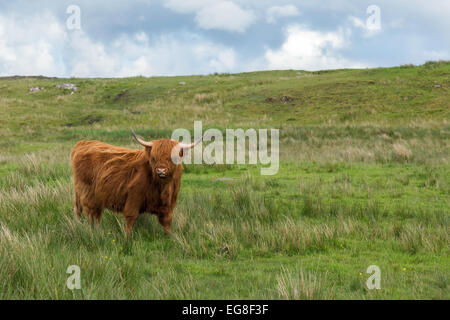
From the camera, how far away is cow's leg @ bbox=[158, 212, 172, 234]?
5.71 m

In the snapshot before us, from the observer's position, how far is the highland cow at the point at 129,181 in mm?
5176

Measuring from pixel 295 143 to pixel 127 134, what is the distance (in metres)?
8.34

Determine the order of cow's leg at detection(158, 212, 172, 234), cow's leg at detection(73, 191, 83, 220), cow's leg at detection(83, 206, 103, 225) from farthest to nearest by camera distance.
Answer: cow's leg at detection(73, 191, 83, 220) < cow's leg at detection(83, 206, 103, 225) < cow's leg at detection(158, 212, 172, 234)

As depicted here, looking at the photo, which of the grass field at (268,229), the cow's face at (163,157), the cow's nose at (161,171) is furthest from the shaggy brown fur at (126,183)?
the grass field at (268,229)

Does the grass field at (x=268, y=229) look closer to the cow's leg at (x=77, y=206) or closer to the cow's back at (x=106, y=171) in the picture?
the cow's leg at (x=77, y=206)

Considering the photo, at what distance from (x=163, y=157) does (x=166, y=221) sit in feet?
3.96

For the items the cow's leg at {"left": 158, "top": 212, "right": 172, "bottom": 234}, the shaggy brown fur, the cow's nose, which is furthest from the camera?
the cow's leg at {"left": 158, "top": 212, "right": 172, "bottom": 234}

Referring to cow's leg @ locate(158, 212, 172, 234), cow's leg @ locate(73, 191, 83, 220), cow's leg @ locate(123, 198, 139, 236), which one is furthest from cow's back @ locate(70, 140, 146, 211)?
cow's leg @ locate(158, 212, 172, 234)

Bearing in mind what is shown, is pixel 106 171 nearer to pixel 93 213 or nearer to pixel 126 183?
pixel 126 183

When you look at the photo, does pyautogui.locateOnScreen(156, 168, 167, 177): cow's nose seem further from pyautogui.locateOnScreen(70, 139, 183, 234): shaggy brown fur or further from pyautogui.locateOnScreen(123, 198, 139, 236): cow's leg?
pyautogui.locateOnScreen(123, 198, 139, 236): cow's leg

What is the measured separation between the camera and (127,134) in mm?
20125

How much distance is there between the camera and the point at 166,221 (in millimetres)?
5754

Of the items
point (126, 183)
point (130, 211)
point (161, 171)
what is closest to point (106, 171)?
point (126, 183)

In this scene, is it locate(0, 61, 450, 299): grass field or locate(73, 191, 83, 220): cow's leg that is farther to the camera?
locate(73, 191, 83, 220): cow's leg
